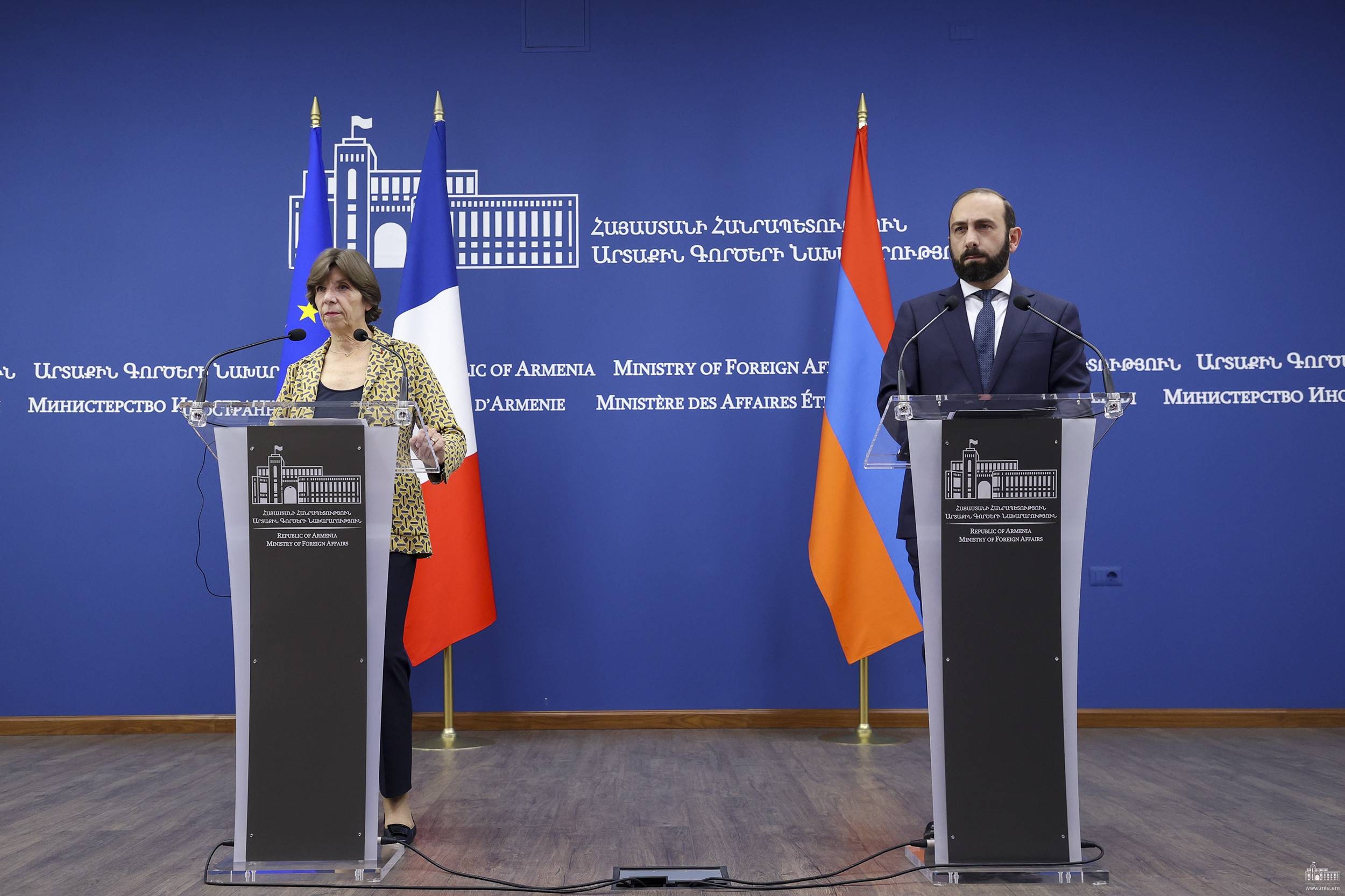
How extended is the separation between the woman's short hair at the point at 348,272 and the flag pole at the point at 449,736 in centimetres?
163

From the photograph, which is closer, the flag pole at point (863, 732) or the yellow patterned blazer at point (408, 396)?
the yellow patterned blazer at point (408, 396)

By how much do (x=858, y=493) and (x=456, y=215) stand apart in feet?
6.54

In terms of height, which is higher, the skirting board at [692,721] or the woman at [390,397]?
the woman at [390,397]

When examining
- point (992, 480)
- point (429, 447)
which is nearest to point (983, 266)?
point (992, 480)

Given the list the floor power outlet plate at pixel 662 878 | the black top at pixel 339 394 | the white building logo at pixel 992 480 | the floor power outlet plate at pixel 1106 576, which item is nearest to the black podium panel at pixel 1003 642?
the white building logo at pixel 992 480

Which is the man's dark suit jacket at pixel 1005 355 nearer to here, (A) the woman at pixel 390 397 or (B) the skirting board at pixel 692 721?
(A) the woman at pixel 390 397

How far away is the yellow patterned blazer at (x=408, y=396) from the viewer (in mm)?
2445

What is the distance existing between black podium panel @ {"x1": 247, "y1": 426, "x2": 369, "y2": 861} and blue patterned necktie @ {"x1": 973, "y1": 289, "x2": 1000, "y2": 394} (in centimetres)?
148

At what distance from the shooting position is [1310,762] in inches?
132

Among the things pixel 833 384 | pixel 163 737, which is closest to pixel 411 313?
pixel 833 384

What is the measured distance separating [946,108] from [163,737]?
13.4ft

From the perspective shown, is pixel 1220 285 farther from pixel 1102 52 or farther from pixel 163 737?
→ pixel 163 737

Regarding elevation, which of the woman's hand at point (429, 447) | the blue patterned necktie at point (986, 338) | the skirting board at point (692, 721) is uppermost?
the blue patterned necktie at point (986, 338)

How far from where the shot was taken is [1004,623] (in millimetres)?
2004
